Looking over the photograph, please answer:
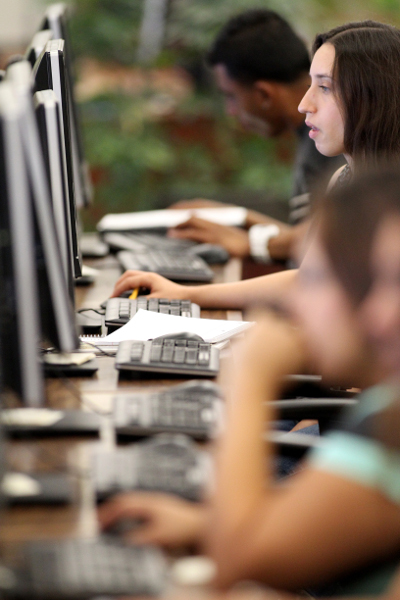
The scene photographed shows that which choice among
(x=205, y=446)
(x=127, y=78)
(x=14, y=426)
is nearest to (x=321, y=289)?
(x=205, y=446)

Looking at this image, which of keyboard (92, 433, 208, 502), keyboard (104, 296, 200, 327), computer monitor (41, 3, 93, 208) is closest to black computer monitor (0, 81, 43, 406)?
keyboard (92, 433, 208, 502)

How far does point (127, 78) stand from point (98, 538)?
3.89 meters

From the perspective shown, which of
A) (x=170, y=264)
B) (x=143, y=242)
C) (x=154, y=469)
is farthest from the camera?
(x=143, y=242)

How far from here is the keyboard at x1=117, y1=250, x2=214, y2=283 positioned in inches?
77.6

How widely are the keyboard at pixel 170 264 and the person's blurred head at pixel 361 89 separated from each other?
492 millimetres

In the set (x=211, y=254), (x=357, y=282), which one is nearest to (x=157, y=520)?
(x=357, y=282)

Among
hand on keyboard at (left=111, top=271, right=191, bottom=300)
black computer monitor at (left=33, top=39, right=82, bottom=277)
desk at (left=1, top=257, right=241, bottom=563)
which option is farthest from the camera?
hand on keyboard at (left=111, top=271, right=191, bottom=300)

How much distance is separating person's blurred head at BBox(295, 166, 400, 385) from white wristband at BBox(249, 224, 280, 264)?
1.57m

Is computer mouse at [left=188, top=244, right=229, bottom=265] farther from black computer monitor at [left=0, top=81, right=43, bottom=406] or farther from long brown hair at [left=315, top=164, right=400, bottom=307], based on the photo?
long brown hair at [left=315, top=164, right=400, bottom=307]

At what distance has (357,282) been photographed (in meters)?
0.76

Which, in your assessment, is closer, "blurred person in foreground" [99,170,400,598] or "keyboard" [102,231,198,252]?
"blurred person in foreground" [99,170,400,598]

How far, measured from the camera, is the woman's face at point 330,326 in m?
0.77

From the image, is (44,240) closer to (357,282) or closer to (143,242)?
(357,282)

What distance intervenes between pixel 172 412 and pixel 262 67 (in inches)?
68.2
